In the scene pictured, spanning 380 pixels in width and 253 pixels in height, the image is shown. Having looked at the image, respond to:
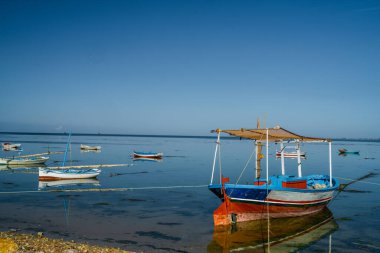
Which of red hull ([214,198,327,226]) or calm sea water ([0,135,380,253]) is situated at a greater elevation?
red hull ([214,198,327,226])

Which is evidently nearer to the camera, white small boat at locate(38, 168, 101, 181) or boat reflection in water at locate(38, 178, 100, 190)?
boat reflection in water at locate(38, 178, 100, 190)

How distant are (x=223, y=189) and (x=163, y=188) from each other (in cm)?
1511

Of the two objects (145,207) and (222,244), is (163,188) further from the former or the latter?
(222,244)

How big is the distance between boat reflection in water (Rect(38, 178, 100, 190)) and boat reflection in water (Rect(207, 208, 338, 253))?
1944cm

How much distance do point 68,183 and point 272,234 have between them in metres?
23.6

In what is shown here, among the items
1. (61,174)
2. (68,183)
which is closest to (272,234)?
(68,183)

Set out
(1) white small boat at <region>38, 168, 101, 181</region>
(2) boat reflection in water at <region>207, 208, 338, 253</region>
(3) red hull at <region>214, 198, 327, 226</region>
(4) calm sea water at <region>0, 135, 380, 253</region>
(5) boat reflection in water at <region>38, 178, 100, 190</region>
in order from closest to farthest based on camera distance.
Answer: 1. (2) boat reflection in water at <region>207, 208, 338, 253</region>
2. (4) calm sea water at <region>0, 135, 380, 253</region>
3. (3) red hull at <region>214, 198, 327, 226</region>
4. (5) boat reflection in water at <region>38, 178, 100, 190</region>
5. (1) white small boat at <region>38, 168, 101, 181</region>

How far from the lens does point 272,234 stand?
54.5 ft

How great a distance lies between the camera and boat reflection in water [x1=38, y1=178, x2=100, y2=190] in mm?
30922

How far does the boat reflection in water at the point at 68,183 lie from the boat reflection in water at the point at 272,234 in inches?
765

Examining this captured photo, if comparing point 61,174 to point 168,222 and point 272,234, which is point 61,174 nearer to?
point 168,222

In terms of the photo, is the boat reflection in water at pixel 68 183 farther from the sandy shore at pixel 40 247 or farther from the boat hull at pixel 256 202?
the boat hull at pixel 256 202

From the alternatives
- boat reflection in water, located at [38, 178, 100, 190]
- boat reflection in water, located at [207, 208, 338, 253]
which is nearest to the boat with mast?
boat reflection in water, located at [38, 178, 100, 190]

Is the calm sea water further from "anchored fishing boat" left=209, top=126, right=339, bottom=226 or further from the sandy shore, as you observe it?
the sandy shore
